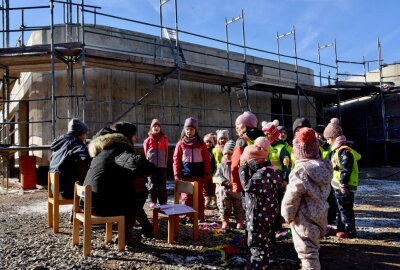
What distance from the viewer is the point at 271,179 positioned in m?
3.58

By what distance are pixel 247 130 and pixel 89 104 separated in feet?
23.5

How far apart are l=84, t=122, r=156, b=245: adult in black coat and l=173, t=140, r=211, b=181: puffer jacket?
1438 millimetres

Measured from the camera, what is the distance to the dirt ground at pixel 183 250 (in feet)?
12.0

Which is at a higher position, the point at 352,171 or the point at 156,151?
the point at 156,151

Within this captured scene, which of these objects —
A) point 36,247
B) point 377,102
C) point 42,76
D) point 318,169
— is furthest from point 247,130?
point 377,102

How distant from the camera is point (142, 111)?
443 inches

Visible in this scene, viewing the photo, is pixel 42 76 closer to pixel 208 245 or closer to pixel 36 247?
pixel 36 247

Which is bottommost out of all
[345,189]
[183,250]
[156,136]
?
[183,250]

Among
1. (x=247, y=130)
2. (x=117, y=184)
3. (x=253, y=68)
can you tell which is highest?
(x=253, y=68)

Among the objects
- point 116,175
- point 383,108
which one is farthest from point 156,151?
point 383,108

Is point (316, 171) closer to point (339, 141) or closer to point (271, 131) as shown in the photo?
point (339, 141)

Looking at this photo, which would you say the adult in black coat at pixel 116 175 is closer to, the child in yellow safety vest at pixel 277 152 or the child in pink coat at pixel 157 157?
the child in yellow safety vest at pixel 277 152

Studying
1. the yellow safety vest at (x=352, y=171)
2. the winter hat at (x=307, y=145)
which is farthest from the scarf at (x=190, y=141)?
the winter hat at (x=307, y=145)

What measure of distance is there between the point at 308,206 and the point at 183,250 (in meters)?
1.60
